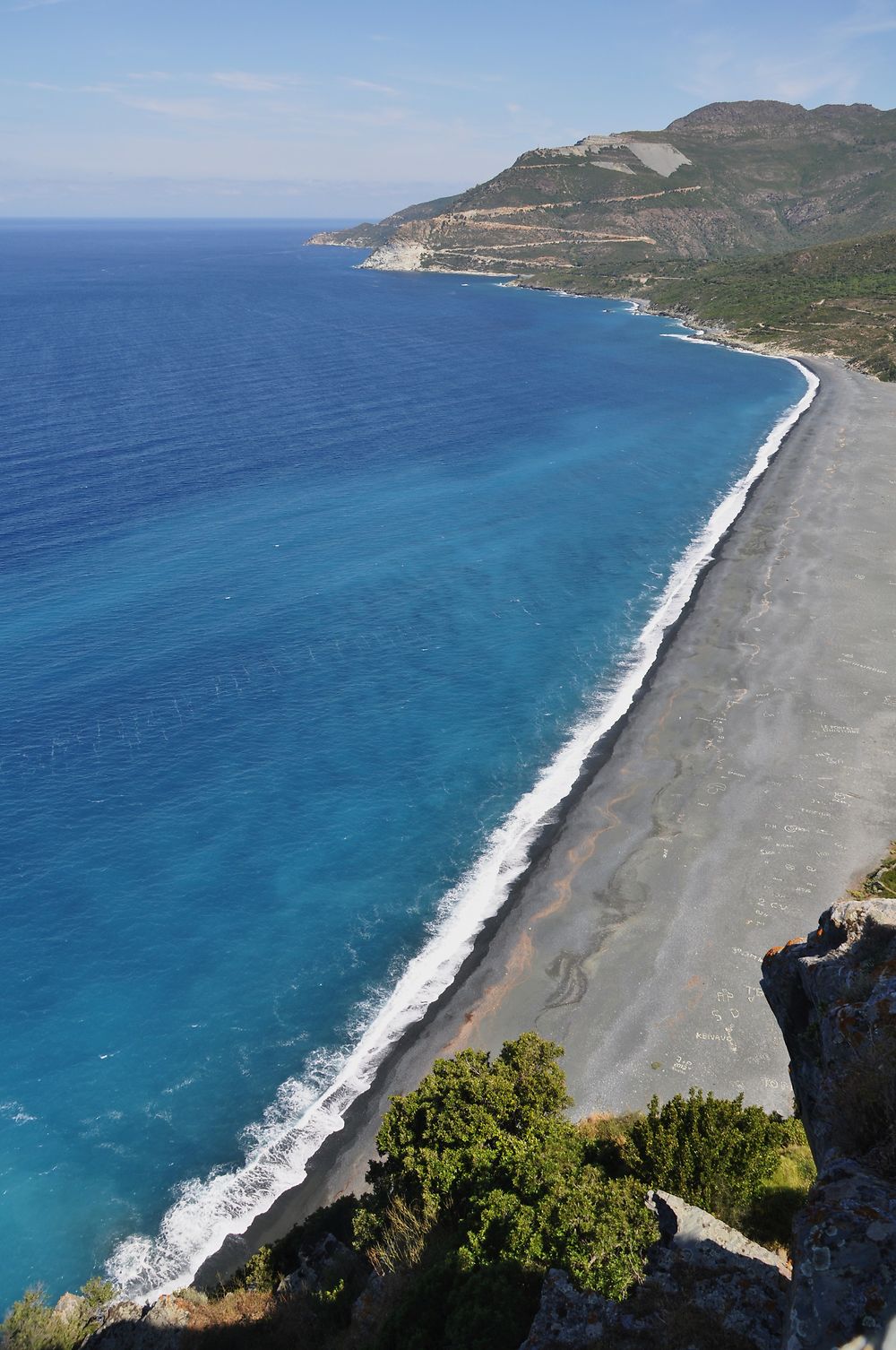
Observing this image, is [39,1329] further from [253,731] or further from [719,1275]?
[253,731]

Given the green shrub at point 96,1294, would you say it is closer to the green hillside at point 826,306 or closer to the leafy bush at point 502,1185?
the leafy bush at point 502,1185

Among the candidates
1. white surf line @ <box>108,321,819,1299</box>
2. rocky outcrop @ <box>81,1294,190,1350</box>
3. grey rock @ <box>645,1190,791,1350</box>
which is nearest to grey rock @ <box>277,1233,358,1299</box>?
rocky outcrop @ <box>81,1294,190,1350</box>

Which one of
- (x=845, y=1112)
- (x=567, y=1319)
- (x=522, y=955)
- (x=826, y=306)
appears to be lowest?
(x=522, y=955)

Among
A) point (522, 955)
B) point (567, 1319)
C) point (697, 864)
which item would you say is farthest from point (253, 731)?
point (567, 1319)

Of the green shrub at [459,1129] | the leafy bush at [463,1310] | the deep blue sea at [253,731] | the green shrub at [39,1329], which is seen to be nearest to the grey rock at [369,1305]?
the leafy bush at [463,1310]

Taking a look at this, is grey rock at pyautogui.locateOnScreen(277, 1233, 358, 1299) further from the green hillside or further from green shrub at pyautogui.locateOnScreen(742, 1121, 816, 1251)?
the green hillside

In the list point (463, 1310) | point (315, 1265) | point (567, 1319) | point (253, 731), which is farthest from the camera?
A: point (253, 731)
